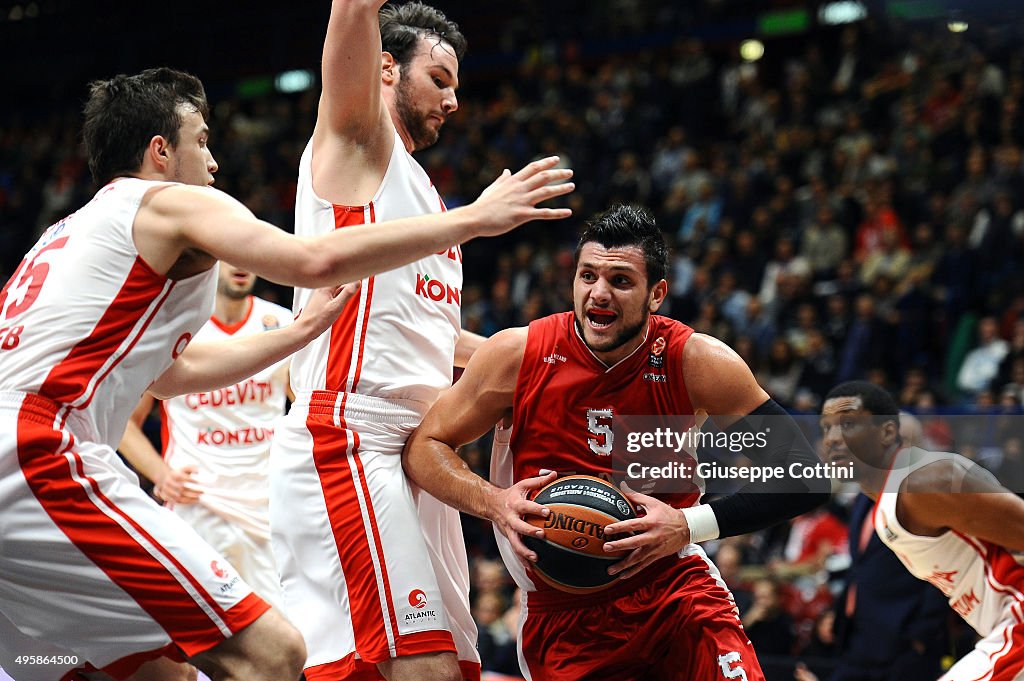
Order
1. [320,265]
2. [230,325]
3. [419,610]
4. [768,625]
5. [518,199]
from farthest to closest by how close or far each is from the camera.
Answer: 1. [768,625]
2. [230,325]
3. [419,610]
4. [518,199]
5. [320,265]

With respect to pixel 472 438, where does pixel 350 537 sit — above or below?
below

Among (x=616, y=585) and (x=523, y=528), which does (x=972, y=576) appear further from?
(x=523, y=528)

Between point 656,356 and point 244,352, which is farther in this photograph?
point 656,356

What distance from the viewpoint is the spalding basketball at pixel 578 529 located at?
3959 mm

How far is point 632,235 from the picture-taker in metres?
4.33

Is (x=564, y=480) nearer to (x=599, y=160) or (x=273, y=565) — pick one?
(x=273, y=565)

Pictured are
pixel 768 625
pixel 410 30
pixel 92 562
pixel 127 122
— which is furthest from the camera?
pixel 768 625

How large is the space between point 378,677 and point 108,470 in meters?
1.16

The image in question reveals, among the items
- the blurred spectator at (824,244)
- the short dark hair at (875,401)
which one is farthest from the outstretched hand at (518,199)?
the blurred spectator at (824,244)

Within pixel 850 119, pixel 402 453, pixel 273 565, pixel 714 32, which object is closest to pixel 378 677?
pixel 402 453

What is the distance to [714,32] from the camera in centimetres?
1719

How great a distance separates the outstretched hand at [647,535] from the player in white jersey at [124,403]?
1113 mm

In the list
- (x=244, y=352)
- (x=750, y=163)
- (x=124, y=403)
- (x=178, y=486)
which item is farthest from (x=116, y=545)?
(x=750, y=163)

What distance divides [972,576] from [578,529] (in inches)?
92.0
